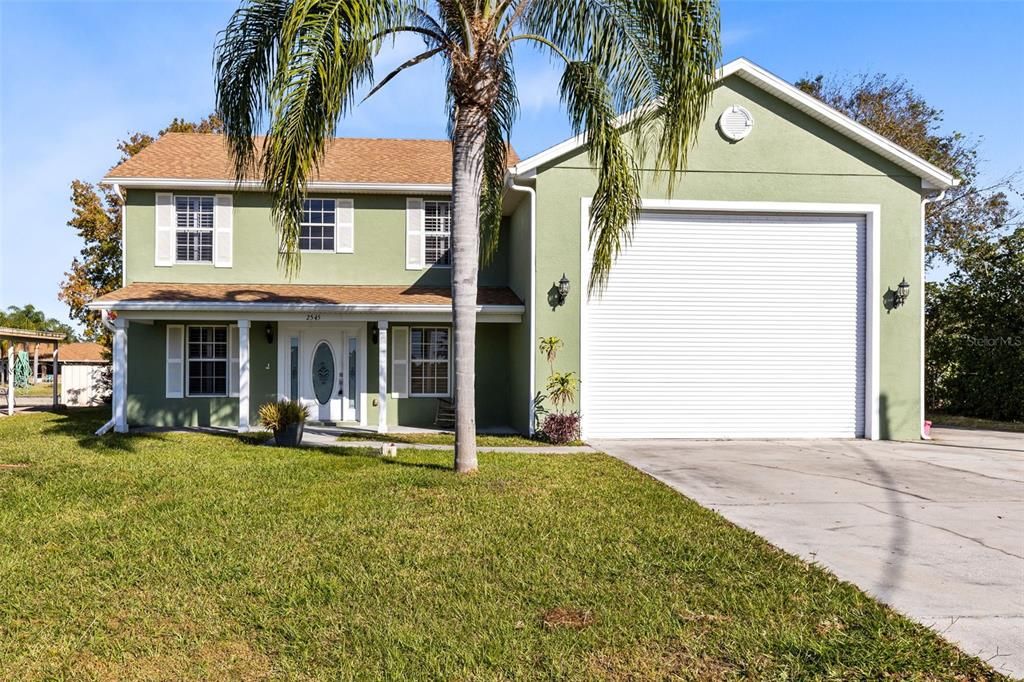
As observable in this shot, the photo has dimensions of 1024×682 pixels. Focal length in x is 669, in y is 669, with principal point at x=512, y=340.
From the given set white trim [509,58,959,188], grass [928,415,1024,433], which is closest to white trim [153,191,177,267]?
white trim [509,58,959,188]

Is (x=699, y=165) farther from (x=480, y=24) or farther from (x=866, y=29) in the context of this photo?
(x=480, y=24)

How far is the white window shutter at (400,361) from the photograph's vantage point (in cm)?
1491

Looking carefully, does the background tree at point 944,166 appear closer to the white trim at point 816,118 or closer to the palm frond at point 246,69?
the white trim at point 816,118

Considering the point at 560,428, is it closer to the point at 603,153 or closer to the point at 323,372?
the point at 603,153

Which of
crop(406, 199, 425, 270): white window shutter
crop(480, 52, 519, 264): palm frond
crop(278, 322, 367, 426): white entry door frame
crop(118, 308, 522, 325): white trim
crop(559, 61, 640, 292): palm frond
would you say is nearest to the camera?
crop(559, 61, 640, 292): palm frond

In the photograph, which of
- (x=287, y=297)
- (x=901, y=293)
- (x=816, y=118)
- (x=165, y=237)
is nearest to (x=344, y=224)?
(x=287, y=297)

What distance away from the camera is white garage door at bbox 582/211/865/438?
12.9 m

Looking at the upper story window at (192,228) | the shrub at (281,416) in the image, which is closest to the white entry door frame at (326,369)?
the upper story window at (192,228)

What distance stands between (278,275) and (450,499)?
9.64 meters

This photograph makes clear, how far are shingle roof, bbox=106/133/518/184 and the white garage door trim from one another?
4648mm

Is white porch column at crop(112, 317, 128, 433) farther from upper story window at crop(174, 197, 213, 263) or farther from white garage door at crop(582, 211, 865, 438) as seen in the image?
white garage door at crop(582, 211, 865, 438)

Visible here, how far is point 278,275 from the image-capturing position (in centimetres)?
1508

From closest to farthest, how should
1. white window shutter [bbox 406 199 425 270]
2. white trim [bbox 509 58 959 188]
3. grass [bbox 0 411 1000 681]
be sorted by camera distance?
1. grass [bbox 0 411 1000 681]
2. white trim [bbox 509 58 959 188]
3. white window shutter [bbox 406 199 425 270]

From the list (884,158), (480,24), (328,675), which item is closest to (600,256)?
(480,24)
